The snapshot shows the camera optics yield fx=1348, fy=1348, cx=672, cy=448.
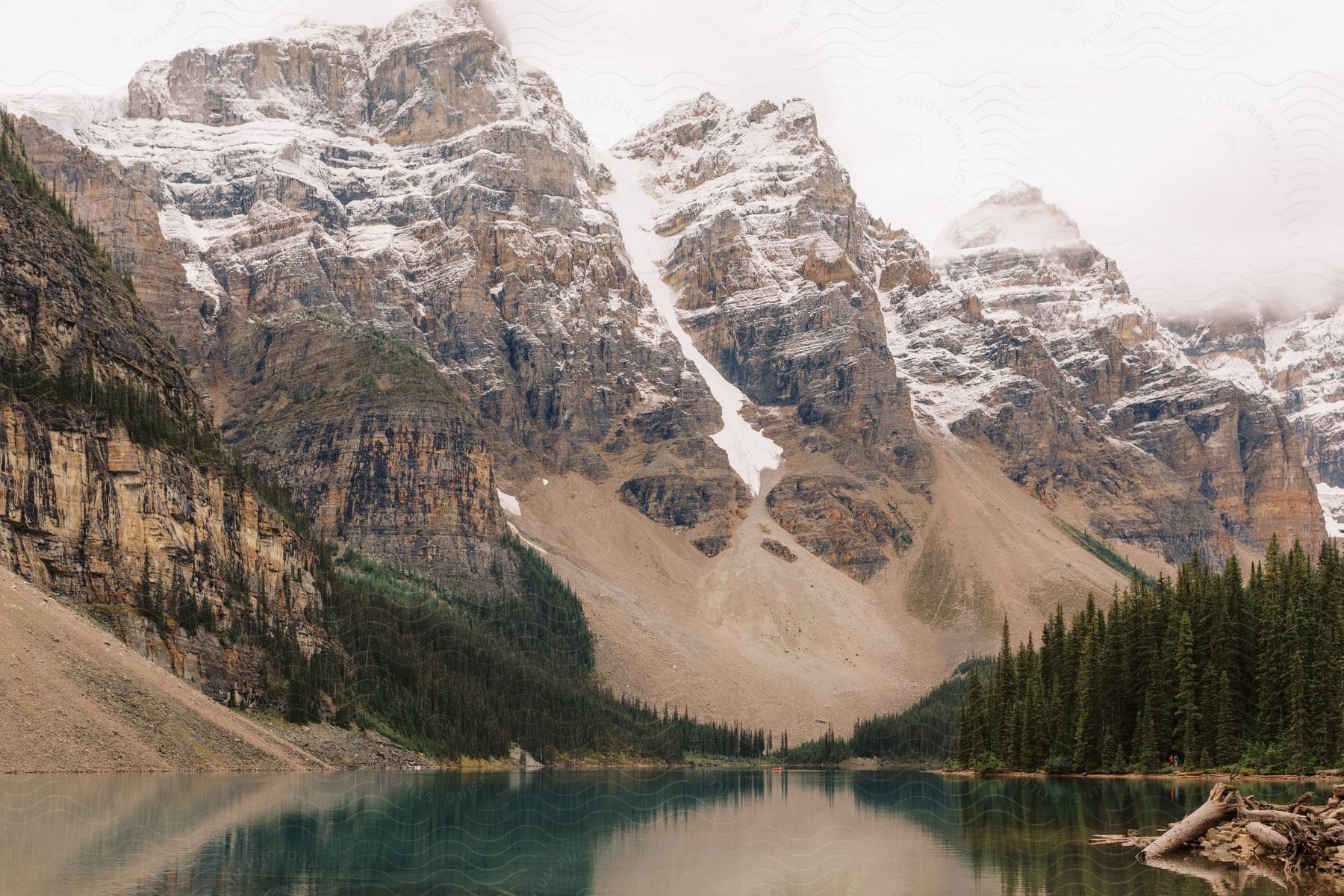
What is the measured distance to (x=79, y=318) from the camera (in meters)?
132

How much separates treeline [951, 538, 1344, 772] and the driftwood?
3732 centimetres

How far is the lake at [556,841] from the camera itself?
132 ft

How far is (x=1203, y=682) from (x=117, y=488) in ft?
305

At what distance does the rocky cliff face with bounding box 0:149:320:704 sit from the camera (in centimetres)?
11481

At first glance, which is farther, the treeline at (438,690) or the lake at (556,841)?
the treeline at (438,690)

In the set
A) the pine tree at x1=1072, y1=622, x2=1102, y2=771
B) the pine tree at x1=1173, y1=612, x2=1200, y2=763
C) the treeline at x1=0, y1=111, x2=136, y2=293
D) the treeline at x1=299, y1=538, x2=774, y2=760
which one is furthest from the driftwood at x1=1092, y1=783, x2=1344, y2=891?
the treeline at x1=0, y1=111, x2=136, y2=293

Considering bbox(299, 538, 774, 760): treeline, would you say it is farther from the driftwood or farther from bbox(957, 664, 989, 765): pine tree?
the driftwood

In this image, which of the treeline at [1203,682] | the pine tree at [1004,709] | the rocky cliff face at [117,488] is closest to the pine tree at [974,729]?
the pine tree at [1004,709]

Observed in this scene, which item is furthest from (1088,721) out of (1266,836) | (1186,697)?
(1266,836)

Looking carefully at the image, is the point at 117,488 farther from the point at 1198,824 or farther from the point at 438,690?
the point at 1198,824

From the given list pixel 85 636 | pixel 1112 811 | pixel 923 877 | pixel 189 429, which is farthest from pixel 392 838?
pixel 189 429

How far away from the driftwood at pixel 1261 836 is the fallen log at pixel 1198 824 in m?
0.02

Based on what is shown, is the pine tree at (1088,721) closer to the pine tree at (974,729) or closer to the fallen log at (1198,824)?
the pine tree at (974,729)

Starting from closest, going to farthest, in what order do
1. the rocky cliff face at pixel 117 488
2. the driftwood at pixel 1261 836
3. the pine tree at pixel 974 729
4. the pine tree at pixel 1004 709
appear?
the driftwood at pixel 1261 836, the pine tree at pixel 1004 709, the rocky cliff face at pixel 117 488, the pine tree at pixel 974 729
